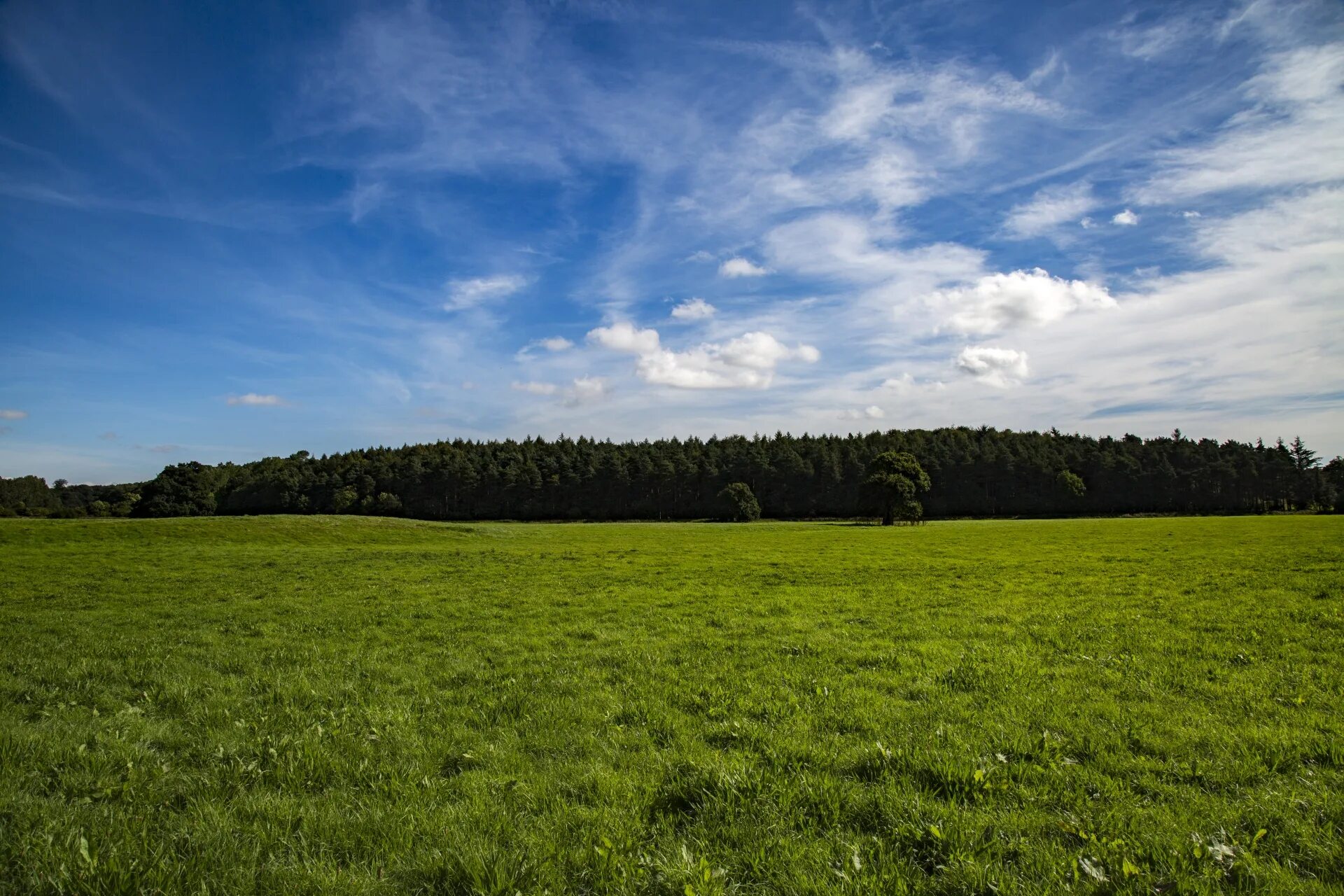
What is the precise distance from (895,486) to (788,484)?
148 feet

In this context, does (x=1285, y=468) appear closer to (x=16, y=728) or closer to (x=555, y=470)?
(x=555, y=470)

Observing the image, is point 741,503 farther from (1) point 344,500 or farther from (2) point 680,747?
(2) point 680,747

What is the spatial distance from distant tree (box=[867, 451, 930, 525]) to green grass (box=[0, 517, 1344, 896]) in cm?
7695

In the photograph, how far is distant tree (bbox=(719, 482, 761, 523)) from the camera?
11631 centimetres

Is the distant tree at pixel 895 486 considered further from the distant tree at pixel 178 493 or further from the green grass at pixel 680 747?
the distant tree at pixel 178 493

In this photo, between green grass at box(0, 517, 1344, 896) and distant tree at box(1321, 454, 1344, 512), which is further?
distant tree at box(1321, 454, 1344, 512)

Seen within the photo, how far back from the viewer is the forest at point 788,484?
446 feet

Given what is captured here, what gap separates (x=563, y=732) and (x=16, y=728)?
6984mm

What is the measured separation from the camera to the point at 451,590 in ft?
→ 75.8

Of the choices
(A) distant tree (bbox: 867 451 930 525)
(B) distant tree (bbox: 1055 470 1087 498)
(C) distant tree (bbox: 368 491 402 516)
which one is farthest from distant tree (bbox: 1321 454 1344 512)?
(C) distant tree (bbox: 368 491 402 516)

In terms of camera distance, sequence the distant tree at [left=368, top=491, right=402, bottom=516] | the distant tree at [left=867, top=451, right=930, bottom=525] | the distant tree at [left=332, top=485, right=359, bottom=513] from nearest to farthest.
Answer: the distant tree at [left=867, top=451, right=930, bottom=525], the distant tree at [left=332, top=485, right=359, bottom=513], the distant tree at [left=368, top=491, right=402, bottom=516]

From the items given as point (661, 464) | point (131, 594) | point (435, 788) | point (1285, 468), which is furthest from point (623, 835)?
point (1285, 468)

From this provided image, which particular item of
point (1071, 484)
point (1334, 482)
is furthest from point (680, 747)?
point (1334, 482)

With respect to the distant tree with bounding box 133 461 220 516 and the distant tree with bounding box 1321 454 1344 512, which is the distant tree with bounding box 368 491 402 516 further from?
the distant tree with bounding box 1321 454 1344 512
